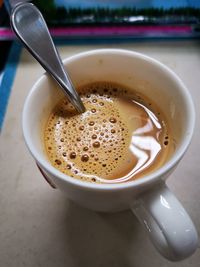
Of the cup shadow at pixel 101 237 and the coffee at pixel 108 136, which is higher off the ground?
the coffee at pixel 108 136

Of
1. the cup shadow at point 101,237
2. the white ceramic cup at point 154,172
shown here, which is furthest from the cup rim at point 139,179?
the cup shadow at point 101,237

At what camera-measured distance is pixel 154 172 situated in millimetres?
356

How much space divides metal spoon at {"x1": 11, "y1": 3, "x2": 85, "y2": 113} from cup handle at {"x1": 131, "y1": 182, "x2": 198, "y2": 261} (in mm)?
210

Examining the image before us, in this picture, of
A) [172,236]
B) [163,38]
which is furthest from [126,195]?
[163,38]

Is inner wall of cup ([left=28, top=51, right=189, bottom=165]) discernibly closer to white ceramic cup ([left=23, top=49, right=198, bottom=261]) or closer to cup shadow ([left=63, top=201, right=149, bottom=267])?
white ceramic cup ([left=23, top=49, right=198, bottom=261])

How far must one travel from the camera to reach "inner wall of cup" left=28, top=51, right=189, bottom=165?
45cm

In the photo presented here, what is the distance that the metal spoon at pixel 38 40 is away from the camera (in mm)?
460

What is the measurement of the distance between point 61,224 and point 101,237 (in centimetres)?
7

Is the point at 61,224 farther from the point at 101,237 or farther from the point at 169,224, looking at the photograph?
the point at 169,224

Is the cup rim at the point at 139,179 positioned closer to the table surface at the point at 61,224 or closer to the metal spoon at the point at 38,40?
the metal spoon at the point at 38,40

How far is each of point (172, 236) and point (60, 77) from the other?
26cm

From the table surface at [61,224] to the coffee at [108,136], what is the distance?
0.28ft

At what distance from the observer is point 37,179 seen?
558mm

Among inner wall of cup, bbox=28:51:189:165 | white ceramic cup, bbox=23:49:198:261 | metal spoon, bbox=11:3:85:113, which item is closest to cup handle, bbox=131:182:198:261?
white ceramic cup, bbox=23:49:198:261
